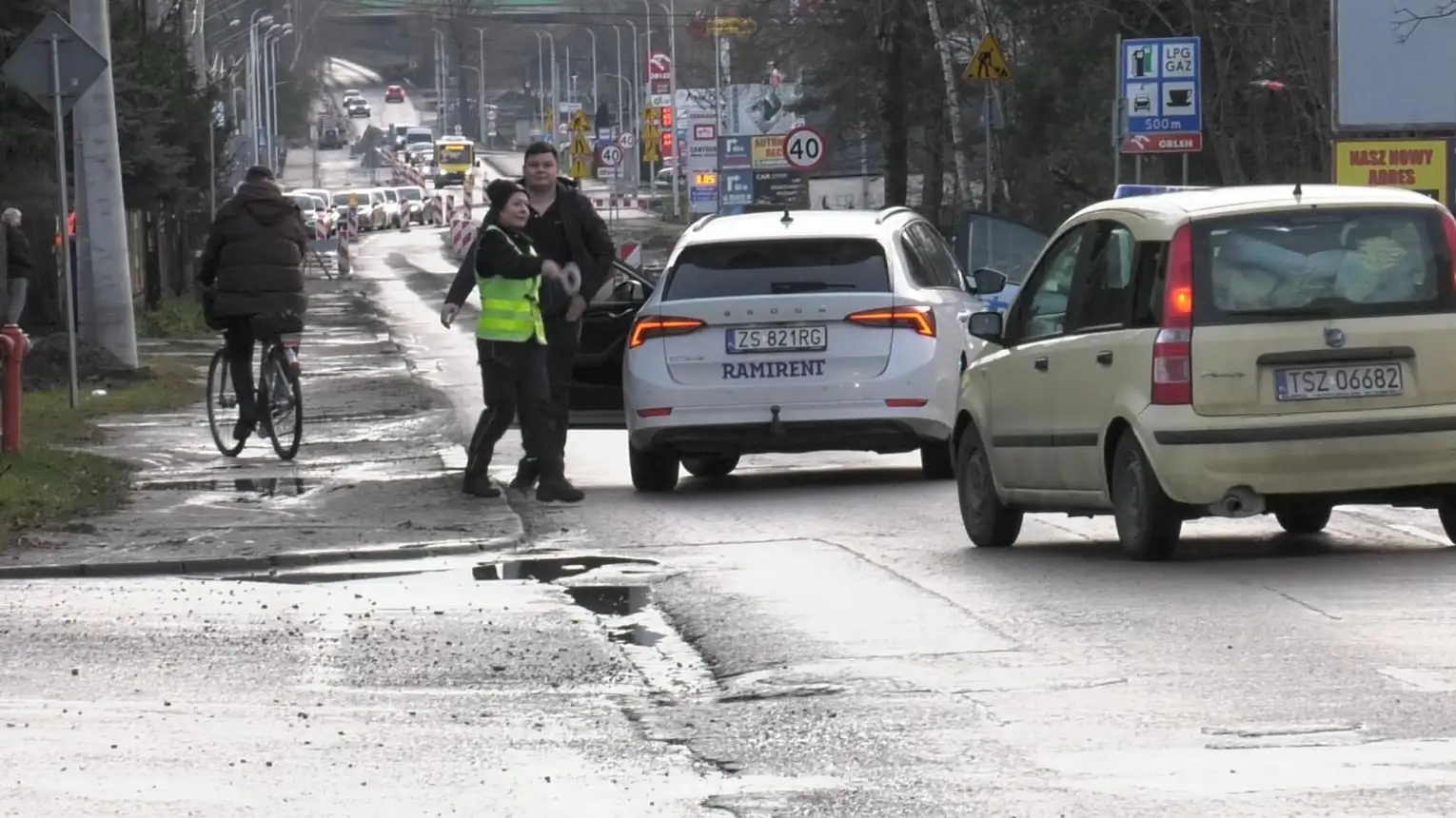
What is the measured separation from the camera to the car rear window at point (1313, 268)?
1090cm

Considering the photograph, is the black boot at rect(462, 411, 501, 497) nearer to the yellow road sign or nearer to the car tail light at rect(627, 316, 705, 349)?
the car tail light at rect(627, 316, 705, 349)

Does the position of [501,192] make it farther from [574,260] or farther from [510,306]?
[510,306]

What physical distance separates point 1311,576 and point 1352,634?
164cm

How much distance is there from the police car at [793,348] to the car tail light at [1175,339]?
400 cm

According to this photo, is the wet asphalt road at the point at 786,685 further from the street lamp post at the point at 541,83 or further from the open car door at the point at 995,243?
the street lamp post at the point at 541,83

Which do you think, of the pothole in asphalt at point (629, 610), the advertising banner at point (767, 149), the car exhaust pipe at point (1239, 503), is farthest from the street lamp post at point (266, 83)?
the car exhaust pipe at point (1239, 503)

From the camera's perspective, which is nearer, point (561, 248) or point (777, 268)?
point (777, 268)

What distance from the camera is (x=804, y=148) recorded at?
43.1 metres

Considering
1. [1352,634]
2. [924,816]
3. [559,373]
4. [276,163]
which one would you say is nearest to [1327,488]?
[1352,634]

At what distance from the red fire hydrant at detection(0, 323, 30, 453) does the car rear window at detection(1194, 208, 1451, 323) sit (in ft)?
26.4

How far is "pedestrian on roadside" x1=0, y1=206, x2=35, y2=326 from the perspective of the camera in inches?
1272

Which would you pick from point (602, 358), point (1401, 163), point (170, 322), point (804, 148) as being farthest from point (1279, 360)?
point (804, 148)

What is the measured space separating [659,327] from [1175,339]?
510cm

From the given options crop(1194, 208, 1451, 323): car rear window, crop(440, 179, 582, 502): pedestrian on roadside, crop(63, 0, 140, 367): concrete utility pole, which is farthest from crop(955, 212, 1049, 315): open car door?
crop(1194, 208, 1451, 323): car rear window
